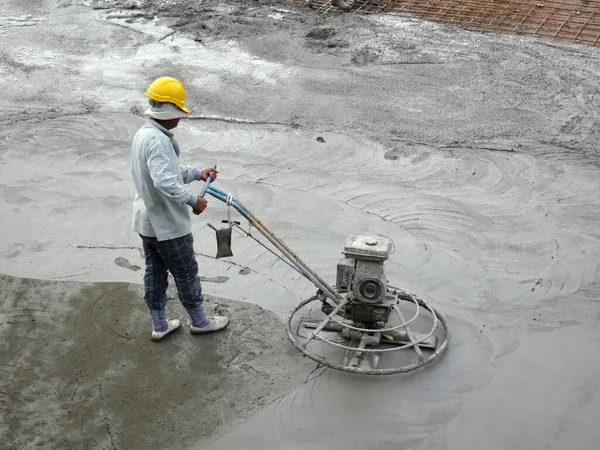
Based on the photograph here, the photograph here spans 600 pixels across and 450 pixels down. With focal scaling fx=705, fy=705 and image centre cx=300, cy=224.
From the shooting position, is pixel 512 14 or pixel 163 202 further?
pixel 512 14

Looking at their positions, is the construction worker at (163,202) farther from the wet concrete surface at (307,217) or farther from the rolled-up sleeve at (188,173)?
the wet concrete surface at (307,217)

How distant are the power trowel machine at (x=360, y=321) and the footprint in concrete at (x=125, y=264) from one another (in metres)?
1.30

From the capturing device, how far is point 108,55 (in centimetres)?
971

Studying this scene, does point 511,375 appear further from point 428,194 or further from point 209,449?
point 428,194

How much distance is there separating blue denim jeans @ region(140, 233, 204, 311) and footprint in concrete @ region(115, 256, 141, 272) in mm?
931

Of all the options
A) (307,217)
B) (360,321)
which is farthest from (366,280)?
(307,217)

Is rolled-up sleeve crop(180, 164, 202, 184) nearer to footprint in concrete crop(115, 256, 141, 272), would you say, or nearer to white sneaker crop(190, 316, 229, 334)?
white sneaker crop(190, 316, 229, 334)

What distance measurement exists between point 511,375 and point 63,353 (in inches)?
117

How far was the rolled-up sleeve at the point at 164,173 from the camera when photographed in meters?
4.25

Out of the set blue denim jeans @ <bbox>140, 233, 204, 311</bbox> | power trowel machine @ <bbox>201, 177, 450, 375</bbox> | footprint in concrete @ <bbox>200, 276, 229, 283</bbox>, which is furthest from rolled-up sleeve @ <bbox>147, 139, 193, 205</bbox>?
footprint in concrete @ <bbox>200, 276, 229, 283</bbox>

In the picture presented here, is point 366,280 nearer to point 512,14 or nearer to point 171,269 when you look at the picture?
point 171,269

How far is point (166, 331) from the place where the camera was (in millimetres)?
4934

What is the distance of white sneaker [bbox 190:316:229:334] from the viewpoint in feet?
16.2

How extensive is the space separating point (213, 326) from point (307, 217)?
1640mm
